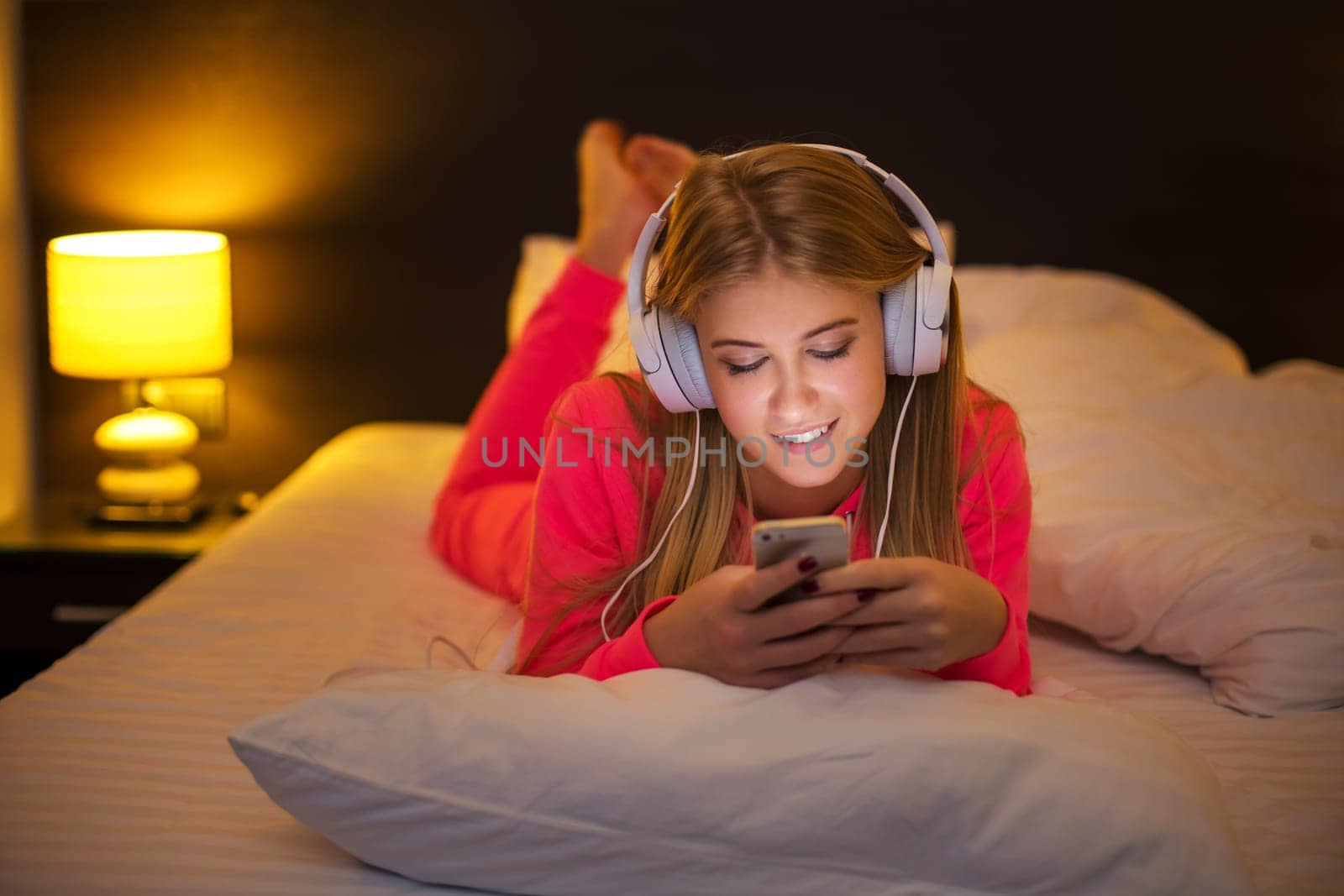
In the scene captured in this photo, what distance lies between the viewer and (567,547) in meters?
1.14

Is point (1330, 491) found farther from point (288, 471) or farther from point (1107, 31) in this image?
point (288, 471)

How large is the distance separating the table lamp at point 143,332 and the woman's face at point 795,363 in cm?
137

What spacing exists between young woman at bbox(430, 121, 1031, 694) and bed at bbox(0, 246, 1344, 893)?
176 millimetres

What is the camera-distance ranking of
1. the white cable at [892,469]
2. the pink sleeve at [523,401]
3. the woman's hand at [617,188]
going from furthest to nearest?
the woman's hand at [617,188]
the pink sleeve at [523,401]
the white cable at [892,469]

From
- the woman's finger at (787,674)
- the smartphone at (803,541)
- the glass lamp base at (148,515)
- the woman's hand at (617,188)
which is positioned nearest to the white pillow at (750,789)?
the woman's finger at (787,674)

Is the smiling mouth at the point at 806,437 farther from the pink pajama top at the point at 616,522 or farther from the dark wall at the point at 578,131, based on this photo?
the dark wall at the point at 578,131

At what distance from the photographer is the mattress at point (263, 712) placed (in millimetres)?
919

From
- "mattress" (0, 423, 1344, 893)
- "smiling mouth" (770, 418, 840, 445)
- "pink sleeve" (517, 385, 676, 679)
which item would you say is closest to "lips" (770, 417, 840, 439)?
"smiling mouth" (770, 418, 840, 445)

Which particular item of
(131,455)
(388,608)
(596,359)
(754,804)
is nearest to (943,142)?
(596,359)

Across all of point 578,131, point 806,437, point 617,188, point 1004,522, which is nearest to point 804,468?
point 806,437

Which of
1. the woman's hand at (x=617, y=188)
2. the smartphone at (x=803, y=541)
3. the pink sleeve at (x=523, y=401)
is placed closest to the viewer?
the smartphone at (x=803, y=541)

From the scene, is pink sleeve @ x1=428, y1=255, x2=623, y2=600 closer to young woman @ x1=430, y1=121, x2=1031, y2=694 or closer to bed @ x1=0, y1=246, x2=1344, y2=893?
bed @ x1=0, y1=246, x2=1344, y2=893

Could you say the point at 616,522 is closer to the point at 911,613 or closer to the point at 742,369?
the point at 742,369

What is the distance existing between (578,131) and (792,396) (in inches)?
56.9
